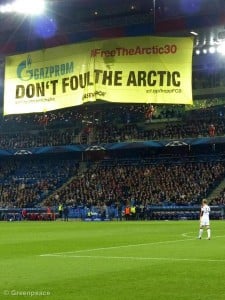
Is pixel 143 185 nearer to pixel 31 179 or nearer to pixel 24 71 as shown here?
pixel 31 179

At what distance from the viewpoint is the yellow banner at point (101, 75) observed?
26969 mm

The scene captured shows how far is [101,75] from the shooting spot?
28094 millimetres

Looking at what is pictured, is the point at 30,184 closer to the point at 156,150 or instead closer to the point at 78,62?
the point at 156,150

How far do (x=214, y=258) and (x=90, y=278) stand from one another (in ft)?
17.7

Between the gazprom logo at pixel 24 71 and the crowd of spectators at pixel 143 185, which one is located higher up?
the gazprom logo at pixel 24 71

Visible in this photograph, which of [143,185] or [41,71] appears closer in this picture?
[41,71]

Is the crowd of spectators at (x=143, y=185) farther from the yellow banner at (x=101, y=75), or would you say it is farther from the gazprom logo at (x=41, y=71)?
the gazprom logo at (x=41, y=71)

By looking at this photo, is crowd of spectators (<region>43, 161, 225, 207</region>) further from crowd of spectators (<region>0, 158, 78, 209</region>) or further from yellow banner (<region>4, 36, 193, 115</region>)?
yellow banner (<region>4, 36, 193, 115</region>)

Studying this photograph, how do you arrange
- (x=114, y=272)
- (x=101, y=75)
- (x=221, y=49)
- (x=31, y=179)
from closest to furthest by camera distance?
(x=114, y=272), (x=101, y=75), (x=221, y=49), (x=31, y=179)

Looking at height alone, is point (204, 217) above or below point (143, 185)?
below

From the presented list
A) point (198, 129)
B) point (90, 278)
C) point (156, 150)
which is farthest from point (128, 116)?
point (90, 278)
